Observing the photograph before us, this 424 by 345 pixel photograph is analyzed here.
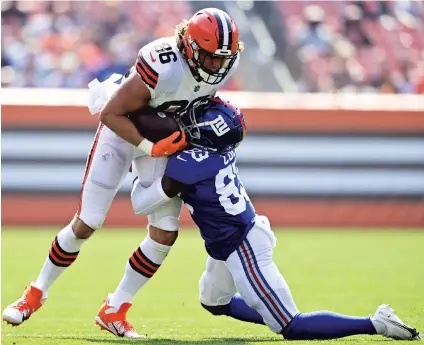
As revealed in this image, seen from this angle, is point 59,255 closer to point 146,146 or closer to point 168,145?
point 146,146

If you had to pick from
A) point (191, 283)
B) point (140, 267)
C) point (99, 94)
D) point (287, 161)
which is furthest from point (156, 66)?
point (287, 161)

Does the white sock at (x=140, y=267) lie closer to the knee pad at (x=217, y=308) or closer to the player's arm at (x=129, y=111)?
the knee pad at (x=217, y=308)

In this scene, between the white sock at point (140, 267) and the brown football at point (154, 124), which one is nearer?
the brown football at point (154, 124)

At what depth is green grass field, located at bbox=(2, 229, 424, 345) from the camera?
18.6ft

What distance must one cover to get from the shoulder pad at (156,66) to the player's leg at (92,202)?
59 cm

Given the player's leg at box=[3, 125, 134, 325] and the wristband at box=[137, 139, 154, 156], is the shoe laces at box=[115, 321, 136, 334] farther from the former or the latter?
the wristband at box=[137, 139, 154, 156]

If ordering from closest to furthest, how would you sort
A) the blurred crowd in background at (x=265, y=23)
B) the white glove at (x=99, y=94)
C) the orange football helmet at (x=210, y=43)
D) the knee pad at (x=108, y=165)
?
the orange football helmet at (x=210, y=43) → the knee pad at (x=108, y=165) → the white glove at (x=99, y=94) → the blurred crowd in background at (x=265, y=23)

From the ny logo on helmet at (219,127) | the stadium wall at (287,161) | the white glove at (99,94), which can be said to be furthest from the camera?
the stadium wall at (287,161)

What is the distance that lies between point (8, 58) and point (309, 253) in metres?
5.59

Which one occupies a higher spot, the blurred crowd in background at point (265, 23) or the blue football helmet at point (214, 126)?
the blue football helmet at point (214, 126)

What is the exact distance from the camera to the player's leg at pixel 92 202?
5.74m

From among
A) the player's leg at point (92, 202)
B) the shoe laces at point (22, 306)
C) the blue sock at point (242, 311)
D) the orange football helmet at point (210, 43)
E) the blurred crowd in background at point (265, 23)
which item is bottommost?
the blurred crowd in background at point (265, 23)

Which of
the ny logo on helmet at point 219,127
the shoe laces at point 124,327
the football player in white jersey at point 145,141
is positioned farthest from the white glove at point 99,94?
the shoe laces at point 124,327

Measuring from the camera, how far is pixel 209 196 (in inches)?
208
